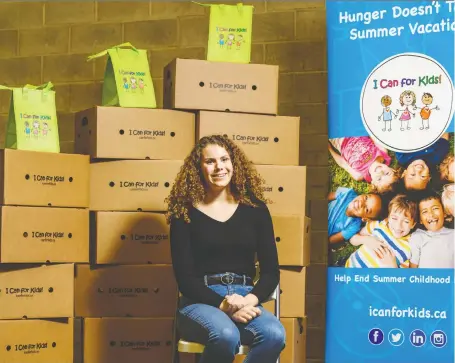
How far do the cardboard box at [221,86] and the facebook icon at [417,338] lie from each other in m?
1.07

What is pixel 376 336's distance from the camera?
3.23 meters

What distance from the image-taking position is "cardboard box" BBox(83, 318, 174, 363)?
3252 millimetres

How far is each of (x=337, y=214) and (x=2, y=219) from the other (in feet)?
4.46

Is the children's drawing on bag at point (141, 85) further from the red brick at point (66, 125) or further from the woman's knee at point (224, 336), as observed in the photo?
the woman's knee at point (224, 336)

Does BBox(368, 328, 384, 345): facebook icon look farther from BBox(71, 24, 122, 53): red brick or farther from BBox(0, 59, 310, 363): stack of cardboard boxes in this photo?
BBox(71, 24, 122, 53): red brick

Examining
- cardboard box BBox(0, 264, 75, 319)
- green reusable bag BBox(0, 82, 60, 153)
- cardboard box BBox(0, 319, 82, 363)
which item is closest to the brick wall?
green reusable bag BBox(0, 82, 60, 153)

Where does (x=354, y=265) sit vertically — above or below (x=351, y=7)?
below

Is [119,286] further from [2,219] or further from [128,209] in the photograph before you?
[2,219]

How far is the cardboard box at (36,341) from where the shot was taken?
3.14 metres

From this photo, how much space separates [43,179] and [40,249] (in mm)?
283

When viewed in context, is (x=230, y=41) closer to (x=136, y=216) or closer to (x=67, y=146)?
(x=136, y=216)

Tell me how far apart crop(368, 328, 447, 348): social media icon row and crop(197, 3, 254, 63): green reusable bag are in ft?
4.13

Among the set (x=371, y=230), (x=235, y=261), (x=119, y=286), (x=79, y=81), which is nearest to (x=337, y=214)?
(x=371, y=230)

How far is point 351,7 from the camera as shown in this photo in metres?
3.32
